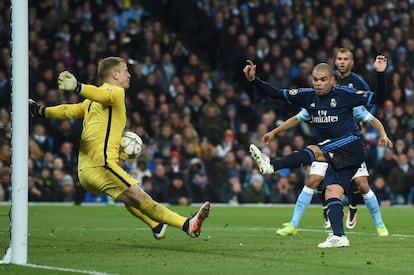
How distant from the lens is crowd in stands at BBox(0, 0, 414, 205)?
2208 cm

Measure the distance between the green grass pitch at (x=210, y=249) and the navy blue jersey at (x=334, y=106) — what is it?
1211 mm

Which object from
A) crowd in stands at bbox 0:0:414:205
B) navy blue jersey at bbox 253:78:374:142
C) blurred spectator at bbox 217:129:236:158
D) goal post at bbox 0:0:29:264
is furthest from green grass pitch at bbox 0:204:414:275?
blurred spectator at bbox 217:129:236:158

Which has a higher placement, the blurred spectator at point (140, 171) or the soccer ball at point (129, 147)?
the soccer ball at point (129, 147)

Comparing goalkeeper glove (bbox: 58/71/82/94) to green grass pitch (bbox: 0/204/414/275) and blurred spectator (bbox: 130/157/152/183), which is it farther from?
blurred spectator (bbox: 130/157/152/183)

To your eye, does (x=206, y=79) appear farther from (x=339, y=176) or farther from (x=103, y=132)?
(x=103, y=132)

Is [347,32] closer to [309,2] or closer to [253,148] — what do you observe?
[309,2]

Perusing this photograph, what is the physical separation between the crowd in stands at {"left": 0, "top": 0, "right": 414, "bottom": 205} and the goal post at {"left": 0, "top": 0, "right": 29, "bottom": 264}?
1077 cm

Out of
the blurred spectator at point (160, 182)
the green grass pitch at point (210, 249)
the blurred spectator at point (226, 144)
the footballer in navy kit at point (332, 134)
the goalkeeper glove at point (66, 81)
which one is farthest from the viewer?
the blurred spectator at point (226, 144)

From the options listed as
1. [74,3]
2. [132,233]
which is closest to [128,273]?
[132,233]

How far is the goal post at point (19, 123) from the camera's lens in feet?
30.1

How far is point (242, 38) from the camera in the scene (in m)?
25.8

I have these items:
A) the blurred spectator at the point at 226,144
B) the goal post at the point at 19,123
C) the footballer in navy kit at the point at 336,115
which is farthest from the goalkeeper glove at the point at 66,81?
the blurred spectator at the point at 226,144

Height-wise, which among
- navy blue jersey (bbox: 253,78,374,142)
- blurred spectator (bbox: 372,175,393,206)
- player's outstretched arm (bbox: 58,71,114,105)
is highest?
player's outstretched arm (bbox: 58,71,114,105)

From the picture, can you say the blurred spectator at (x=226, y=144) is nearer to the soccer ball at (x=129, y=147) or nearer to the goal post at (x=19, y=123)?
the soccer ball at (x=129, y=147)
